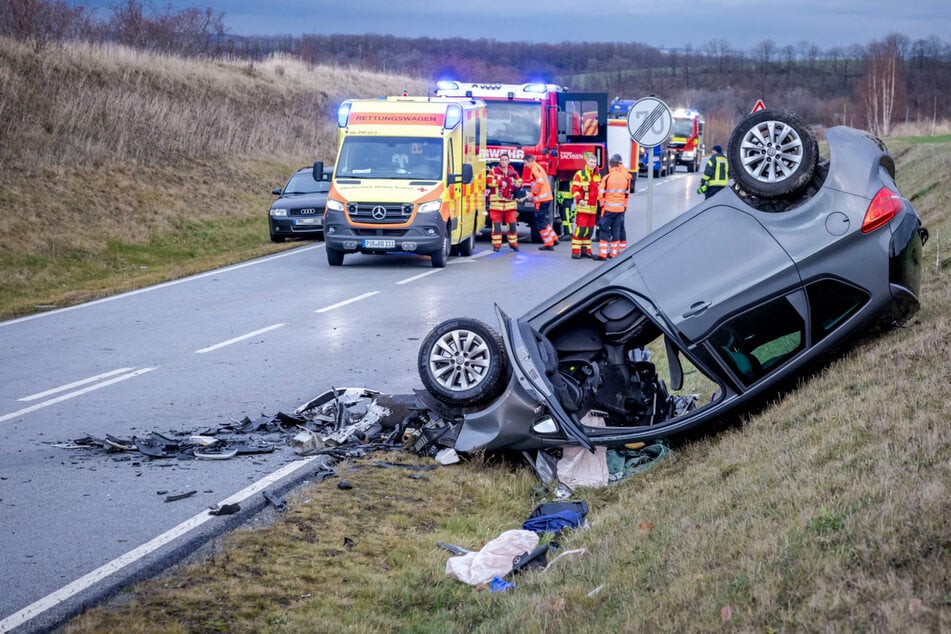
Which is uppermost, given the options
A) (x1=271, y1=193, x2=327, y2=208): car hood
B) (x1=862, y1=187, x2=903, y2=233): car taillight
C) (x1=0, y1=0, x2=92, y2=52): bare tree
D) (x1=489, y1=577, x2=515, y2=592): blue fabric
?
(x1=0, y1=0, x2=92, y2=52): bare tree

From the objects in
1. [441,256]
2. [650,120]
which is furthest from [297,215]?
[650,120]

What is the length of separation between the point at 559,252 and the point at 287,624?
690 inches

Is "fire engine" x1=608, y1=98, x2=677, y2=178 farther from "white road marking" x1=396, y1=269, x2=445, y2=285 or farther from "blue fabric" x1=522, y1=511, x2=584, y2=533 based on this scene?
"blue fabric" x1=522, y1=511, x2=584, y2=533

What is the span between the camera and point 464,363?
759 centimetres

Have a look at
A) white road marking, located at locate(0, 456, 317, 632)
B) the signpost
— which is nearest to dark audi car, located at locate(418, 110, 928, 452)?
white road marking, located at locate(0, 456, 317, 632)

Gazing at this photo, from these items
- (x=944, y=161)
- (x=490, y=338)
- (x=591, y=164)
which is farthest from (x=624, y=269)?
(x=944, y=161)

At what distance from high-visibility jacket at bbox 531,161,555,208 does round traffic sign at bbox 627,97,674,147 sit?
20.2 ft

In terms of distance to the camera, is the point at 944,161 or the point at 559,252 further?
the point at 944,161

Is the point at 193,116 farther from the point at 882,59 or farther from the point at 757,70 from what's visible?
the point at 757,70

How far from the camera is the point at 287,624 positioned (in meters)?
4.94

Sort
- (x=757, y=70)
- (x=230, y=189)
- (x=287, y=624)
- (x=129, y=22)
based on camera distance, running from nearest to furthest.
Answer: (x=287, y=624) → (x=230, y=189) → (x=129, y=22) → (x=757, y=70)

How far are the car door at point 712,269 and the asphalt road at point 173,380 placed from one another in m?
2.70

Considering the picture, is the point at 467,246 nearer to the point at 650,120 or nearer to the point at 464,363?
the point at 650,120

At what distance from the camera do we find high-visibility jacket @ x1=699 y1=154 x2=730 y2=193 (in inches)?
816
